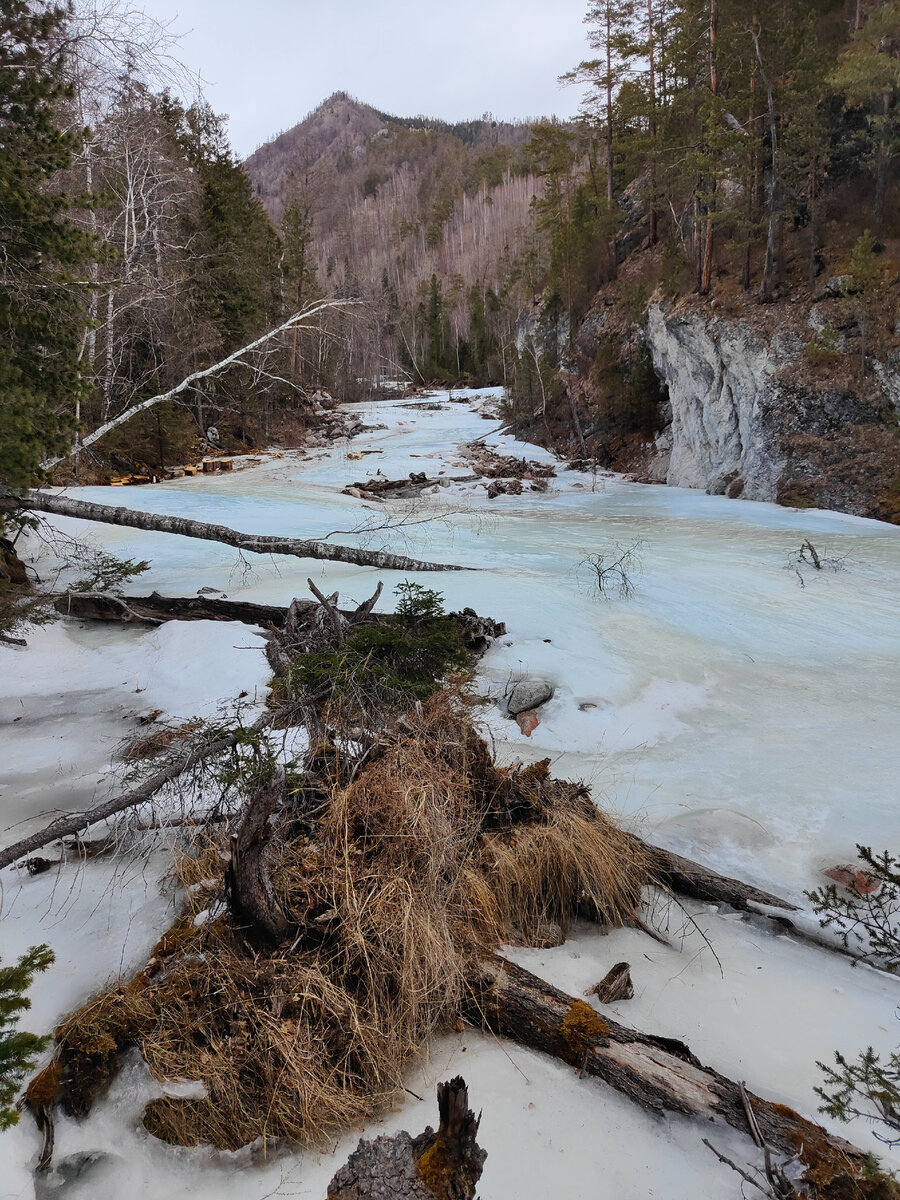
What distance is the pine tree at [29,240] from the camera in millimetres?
4125

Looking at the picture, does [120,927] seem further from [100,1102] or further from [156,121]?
[156,121]

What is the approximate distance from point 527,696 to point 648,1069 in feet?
11.4

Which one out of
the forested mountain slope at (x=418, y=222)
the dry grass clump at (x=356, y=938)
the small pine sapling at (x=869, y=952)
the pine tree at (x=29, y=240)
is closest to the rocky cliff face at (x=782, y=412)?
the forested mountain slope at (x=418, y=222)

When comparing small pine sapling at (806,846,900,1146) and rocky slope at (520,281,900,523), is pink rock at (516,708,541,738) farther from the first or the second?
rocky slope at (520,281,900,523)

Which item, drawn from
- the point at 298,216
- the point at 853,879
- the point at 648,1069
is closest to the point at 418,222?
the point at 298,216

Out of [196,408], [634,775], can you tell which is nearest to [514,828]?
[634,775]

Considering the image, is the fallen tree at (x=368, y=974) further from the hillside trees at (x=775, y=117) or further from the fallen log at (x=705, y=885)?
the hillside trees at (x=775, y=117)

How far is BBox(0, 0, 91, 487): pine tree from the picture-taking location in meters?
4.12

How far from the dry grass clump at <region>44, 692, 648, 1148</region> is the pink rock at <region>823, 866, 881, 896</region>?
3.62 ft

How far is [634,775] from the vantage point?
A: 187 inches

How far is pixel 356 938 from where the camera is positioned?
259cm

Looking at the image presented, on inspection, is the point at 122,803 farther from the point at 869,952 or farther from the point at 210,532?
the point at 210,532

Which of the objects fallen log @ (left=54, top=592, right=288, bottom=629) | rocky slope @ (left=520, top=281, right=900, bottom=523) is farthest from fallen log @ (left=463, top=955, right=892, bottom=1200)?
rocky slope @ (left=520, top=281, right=900, bottom=523)

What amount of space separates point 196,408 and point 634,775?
23986 millimetres
